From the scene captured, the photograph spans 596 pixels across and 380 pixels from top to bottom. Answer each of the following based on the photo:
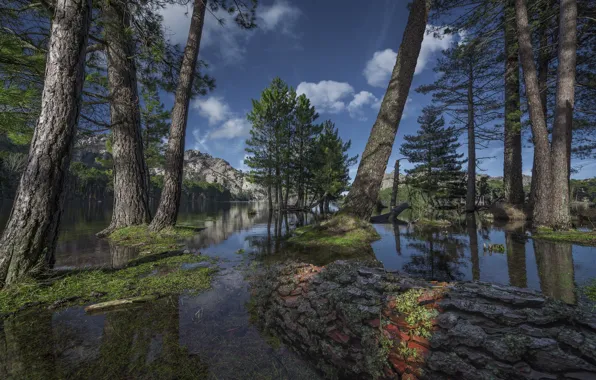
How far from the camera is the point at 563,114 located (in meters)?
7.43

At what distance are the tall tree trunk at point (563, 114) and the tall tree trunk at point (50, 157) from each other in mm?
11645

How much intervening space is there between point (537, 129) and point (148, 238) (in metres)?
12.7

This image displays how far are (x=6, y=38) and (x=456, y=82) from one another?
66.6ft

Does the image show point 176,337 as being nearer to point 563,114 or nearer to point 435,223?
point 435,223

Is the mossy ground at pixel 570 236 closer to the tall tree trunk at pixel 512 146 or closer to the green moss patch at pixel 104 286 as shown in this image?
the tall tree trunk at pixel 512 146

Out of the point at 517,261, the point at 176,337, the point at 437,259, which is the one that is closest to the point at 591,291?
the point at 517,261

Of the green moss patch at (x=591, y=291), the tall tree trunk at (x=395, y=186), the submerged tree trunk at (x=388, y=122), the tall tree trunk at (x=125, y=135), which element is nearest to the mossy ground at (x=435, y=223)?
the submerged tree trunk at (x=388, y=122)

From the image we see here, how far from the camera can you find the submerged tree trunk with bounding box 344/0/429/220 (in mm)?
6617

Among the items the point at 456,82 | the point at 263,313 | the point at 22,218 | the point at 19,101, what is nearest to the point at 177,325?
the point at 263,313

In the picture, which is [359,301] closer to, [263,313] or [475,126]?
[263,313]

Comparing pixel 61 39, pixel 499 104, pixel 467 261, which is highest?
pixel 499 104

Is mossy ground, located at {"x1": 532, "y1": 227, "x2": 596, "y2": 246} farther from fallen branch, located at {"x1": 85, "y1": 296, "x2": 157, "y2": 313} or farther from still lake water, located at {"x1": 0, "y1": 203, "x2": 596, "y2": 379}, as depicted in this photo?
fallen branch, located at {"x1": 85, "y1": 296, "x2": 157, "y2": 313}

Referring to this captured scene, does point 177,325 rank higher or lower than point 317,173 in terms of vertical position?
lower

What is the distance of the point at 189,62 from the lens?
24.6 ft
